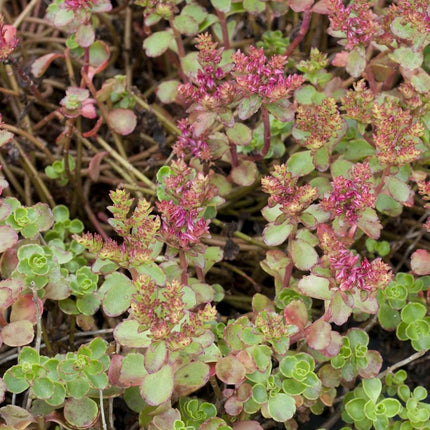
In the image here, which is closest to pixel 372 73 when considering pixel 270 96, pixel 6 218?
pixel 270 96

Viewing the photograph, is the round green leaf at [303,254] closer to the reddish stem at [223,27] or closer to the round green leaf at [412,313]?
the round green leaf at [412,313]

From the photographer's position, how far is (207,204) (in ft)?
5.48

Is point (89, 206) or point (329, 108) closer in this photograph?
point (329, 108)

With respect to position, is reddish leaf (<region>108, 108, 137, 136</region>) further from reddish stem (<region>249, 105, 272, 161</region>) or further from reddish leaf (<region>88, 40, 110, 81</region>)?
reddish stem (<region>249, 105, 272, 161</region>)

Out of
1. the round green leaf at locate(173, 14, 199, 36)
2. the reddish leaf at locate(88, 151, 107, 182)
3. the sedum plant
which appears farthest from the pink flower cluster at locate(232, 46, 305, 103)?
the reddish leaf at locate(88, 151, 107, 182)

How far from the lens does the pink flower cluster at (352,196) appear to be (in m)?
1.55

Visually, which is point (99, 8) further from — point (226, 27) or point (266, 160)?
point (266, 160)

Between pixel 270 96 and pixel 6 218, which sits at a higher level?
pixel 270 96

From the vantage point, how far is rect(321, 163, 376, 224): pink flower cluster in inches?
61.1

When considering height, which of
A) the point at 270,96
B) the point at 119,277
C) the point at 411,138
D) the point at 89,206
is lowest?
the point at 89,206

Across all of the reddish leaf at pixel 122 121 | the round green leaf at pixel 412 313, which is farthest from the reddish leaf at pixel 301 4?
the round green leaf at pixel 412 313

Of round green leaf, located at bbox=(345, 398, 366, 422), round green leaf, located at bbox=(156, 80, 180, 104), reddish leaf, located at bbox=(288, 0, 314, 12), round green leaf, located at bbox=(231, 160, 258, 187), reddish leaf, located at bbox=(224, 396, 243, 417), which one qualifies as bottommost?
round green leaf, located at bbox=(345, 398, 366, 422)

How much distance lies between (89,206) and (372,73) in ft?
2.95

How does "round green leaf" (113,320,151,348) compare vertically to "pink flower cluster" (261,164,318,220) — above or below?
below
